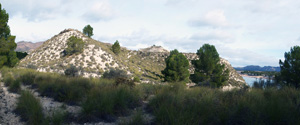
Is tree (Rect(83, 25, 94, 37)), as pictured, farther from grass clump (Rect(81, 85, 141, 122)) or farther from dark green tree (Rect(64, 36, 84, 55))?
grass clump (Rect(81, 85, 141, 122))

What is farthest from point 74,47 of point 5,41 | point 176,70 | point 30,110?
point 30,110

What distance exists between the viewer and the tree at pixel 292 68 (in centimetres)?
2574

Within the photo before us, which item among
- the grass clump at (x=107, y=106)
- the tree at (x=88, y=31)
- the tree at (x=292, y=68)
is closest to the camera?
the grass clump at (x=107, y=106)

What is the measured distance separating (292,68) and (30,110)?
111 feet

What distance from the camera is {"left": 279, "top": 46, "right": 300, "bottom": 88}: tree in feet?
84.5

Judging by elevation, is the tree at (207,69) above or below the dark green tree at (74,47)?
below

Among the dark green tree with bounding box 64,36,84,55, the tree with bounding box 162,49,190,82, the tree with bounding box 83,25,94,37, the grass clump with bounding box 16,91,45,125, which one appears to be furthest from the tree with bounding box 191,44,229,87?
the tree with bounding box 83,25,94,37

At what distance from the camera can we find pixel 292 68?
26609mm

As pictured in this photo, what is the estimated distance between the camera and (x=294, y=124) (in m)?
4.14

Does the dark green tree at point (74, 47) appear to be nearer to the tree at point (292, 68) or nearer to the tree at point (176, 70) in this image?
the tree at point (176, 70)

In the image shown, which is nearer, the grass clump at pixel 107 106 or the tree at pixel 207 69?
the grass clump at pixel 107 106

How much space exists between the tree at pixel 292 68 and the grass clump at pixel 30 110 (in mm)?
31443

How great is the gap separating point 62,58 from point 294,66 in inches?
1837

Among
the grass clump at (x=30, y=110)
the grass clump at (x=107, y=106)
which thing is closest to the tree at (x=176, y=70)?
the grass clump at (x=107, y=106)
